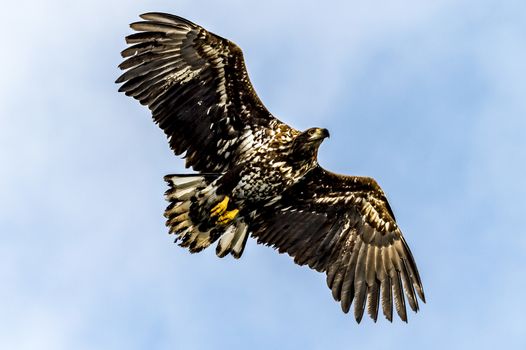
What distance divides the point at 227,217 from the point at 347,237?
2.51 metres

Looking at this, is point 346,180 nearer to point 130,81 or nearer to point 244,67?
point 244,67

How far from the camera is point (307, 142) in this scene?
744 inches

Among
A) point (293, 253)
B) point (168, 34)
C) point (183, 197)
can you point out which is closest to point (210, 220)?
point (183, 197)

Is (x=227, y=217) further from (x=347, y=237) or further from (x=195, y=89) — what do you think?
(x=347, y=237)

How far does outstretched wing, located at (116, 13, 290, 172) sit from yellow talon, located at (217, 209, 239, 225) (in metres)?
0.74

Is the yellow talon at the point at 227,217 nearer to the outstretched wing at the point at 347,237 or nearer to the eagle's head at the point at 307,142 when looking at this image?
the outstretched wing at the point at 347,237

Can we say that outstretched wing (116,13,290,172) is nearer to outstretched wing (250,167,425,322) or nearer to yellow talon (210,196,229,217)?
yellow talon (210,196,229,217)

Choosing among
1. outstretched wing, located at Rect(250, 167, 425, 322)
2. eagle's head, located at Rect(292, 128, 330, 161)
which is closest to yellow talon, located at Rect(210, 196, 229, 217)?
outstretched wing, located at Rect(250, 167, 425, 322)

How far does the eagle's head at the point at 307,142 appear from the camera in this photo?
1891 centimetres

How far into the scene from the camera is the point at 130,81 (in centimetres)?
1856

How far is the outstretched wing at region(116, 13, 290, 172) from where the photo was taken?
729 inches

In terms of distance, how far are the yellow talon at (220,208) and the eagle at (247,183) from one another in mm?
17

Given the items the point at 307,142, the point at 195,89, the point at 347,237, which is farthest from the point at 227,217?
the point at 347,237

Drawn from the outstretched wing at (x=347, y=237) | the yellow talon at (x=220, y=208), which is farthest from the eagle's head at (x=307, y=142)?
the yellow talon at (x=220, y=208)
